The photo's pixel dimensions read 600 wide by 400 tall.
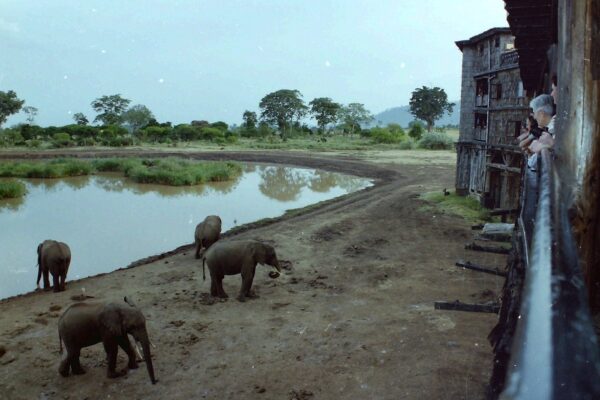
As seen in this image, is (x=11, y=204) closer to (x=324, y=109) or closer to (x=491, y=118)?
(x=491, y=118)

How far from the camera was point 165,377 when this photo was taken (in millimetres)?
7082

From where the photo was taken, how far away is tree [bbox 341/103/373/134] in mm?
98300

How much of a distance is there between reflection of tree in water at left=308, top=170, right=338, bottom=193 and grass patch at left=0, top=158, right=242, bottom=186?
629 centimetres

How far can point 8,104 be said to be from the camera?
229 feet

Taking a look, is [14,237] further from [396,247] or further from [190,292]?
[396,247]

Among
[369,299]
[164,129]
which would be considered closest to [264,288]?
[369,299]

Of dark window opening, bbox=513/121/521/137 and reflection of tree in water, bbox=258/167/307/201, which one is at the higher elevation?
dark window opening, bbox=513/121/521/137

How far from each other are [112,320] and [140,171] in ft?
97.4

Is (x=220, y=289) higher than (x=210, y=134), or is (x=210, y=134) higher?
(x=210, y=134)

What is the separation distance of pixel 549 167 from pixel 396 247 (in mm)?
12709

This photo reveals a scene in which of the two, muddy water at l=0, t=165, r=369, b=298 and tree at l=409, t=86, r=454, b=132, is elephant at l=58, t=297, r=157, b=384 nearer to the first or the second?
muddy water at l=0, t=165, r=369, b=298

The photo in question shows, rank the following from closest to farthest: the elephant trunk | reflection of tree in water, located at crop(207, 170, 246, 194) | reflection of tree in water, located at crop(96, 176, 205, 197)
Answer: the elephant trunk, reflection of tree in water, located at crop(96, 176, 205, 197), reflection of tree in water, located at crop(207, 170, 246, 194)

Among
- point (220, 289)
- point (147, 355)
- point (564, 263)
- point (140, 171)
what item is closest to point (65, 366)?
point (147, 355)

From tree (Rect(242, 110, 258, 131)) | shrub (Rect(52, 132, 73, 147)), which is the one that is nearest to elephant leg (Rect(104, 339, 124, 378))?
shrub (Rect(52, 132, 73, 147))
